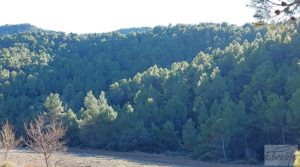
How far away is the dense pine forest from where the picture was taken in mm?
44562

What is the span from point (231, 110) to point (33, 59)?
5799cm

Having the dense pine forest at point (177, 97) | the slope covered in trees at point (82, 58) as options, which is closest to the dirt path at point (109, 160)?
the dense pine forest at point (177, 97)

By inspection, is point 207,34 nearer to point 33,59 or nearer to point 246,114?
point 33,59

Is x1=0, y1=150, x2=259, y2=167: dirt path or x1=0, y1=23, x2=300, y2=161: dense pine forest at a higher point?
x1=0, y1=23, x2=300, y2=161: dense pine forest

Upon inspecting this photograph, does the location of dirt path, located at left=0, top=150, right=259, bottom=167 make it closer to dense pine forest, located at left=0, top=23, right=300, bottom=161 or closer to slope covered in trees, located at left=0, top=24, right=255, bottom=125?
dense pine forest, located at left=0, top=23, right=300, bottom=161

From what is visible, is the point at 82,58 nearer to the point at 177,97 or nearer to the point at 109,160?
the point at 177,97

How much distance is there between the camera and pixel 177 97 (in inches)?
2154

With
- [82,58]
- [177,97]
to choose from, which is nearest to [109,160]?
[177,97]

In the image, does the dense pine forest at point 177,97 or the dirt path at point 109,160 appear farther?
the dense pine forest at point 177,97

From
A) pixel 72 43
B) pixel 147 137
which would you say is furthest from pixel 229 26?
pixel 147 137

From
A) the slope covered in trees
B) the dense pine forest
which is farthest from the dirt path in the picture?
the slope covered in trees

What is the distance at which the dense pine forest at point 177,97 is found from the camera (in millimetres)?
44562

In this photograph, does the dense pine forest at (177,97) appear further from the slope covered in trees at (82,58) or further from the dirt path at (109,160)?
the dirt path at (109,160)

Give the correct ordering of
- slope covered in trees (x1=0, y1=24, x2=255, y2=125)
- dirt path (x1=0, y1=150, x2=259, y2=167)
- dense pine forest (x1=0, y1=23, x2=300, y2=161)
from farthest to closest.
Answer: slope covered in trees (x1=0, y1=24, x2=255, y2=125) → dense pine forest (x1=0, y1=23, x2=300, y2=161) → dirt path (x1=0, y1=150, x2=259, y2=167)
